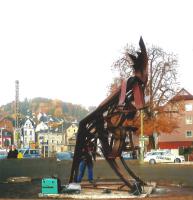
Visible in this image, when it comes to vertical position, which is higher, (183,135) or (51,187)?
(183,135)

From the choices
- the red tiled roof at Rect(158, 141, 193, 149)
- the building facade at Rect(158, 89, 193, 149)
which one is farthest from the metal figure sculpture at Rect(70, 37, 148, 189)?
the red tiled roof at Rect(158, 141, 193, 149)

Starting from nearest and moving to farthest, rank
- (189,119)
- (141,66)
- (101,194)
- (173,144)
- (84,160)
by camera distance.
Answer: (141,66) → (101,194) → (84,160) → (173,144) → (189,119)

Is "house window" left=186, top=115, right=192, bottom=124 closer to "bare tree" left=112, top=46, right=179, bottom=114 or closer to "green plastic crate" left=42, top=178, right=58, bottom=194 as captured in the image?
"bare tree" left=112, top=46, right=179, bottom=114

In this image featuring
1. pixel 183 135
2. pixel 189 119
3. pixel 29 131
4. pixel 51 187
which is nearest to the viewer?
pixel 51 187

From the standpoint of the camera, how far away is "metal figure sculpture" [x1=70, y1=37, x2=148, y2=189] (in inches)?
617

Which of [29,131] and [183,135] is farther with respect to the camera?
[29,131]

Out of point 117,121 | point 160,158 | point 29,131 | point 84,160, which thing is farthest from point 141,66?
point 29,131

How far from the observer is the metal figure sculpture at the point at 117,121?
15.7 m

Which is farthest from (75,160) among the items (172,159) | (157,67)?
(157,67)

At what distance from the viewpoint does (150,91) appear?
50969 mm

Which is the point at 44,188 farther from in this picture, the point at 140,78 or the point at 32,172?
the point at 32,172

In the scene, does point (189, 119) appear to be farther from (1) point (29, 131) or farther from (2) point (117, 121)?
(1) point (29, 131)

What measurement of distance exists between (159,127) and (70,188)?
36264mm

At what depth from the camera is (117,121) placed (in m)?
16.5
